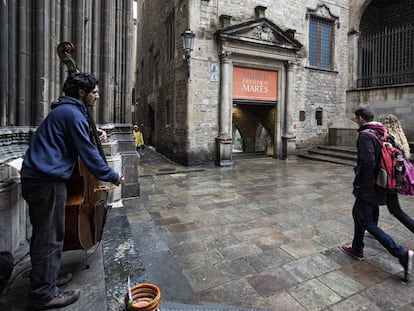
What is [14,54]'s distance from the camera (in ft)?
7.94

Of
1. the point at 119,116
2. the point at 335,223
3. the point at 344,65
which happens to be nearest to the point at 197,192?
the point at 119,116

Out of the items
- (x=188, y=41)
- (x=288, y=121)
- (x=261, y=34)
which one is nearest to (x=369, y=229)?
(x=188, y=41)

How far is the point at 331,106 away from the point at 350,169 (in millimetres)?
4845

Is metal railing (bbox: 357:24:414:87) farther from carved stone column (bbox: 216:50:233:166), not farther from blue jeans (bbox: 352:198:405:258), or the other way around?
blue jeans (bbox: 352:198:405:258)

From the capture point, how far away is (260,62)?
34.1 feet

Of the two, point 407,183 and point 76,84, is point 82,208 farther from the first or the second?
point 407,183

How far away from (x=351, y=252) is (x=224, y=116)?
7.25 meters

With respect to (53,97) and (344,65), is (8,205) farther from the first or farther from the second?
(344,65)

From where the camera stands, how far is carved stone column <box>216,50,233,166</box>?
951cm

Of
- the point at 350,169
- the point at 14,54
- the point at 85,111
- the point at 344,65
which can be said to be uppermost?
Answer: the point at 344,65

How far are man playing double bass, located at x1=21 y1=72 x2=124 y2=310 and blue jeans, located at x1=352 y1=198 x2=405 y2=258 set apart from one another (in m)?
2.47

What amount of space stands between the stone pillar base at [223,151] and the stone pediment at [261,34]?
3512mm

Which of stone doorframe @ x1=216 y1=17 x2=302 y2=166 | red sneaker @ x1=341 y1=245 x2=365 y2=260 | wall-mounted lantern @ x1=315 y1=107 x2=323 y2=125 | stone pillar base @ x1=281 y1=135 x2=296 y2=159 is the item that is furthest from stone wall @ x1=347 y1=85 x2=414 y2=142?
red sneaker @ x1=341 y1=245 x2=365 y2=260

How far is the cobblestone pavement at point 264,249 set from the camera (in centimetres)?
223
